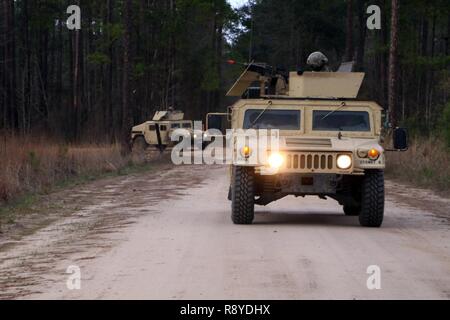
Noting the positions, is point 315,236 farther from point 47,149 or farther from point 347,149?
point 47,149

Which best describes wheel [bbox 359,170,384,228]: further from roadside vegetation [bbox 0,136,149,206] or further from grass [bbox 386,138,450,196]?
grass [bbox 386,138,450,196]

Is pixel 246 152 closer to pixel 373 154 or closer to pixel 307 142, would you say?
pixel 307 142

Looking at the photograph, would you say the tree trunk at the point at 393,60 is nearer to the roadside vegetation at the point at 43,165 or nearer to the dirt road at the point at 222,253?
the roadside vegetation at the point at 43,165

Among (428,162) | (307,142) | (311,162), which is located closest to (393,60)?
(428,162)

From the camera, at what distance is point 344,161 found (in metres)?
12.8

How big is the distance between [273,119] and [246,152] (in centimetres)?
144

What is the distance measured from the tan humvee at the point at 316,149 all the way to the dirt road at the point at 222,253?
0.49 metres

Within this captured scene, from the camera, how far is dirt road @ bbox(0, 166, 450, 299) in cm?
827

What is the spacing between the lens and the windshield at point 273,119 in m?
14.2

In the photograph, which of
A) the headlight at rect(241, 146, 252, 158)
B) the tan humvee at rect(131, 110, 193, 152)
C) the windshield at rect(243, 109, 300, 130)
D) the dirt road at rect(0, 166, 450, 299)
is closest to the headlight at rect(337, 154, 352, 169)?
the dirt road at rect(0, 166, 450, 299)

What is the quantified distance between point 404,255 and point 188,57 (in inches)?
2149

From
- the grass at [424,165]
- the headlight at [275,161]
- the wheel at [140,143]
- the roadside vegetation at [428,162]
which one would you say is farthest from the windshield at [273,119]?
the wheel at [140,143]

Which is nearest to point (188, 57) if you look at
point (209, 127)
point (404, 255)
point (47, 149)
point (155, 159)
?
point (155, 159)
